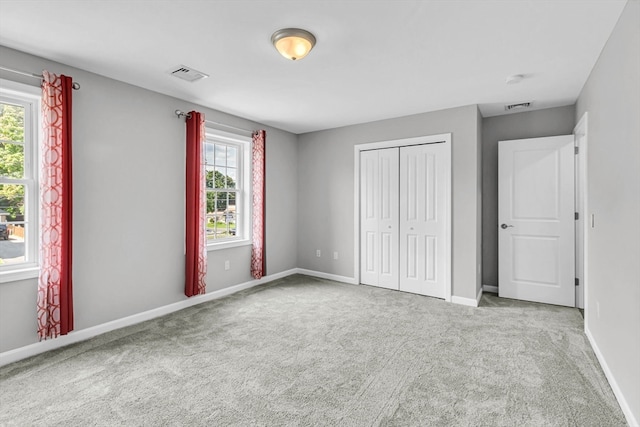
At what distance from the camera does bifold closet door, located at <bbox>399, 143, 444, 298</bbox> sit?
165 inches

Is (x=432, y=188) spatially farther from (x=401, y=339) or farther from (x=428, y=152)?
(x=401, y=339)

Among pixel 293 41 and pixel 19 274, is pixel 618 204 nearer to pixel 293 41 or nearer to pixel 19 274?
pixel 293 41

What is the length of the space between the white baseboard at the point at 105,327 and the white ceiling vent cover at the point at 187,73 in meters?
2.44

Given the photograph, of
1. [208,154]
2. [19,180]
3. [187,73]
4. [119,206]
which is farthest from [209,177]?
[19,180]

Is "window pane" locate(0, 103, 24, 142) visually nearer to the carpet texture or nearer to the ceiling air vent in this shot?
the carpet texture

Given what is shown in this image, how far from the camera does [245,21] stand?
7.16 ft

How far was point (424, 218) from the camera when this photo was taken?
434 cm

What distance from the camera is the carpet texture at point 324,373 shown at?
6.38ft

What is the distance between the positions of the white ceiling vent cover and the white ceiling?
71mm

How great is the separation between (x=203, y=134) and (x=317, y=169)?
2009mm

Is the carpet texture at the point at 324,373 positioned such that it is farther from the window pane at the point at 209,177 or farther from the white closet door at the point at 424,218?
the window pane at the point at 209,177

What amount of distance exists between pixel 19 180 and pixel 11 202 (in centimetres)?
19

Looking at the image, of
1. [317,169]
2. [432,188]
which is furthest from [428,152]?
[317,169]

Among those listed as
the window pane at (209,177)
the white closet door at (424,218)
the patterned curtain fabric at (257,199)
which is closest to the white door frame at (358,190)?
the white closet door at (424,218)
